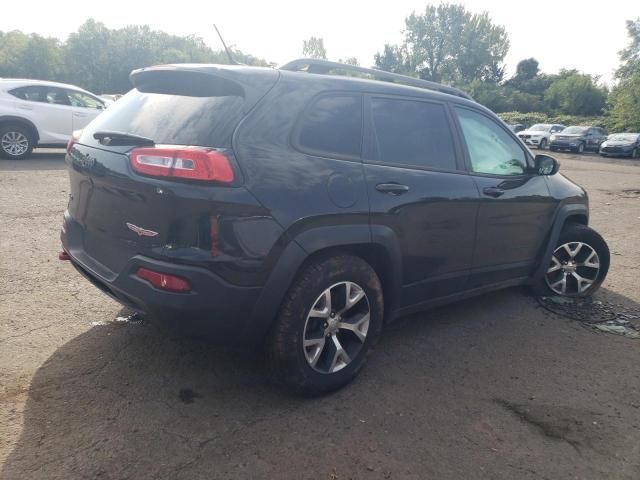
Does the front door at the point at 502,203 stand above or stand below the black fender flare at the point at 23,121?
above

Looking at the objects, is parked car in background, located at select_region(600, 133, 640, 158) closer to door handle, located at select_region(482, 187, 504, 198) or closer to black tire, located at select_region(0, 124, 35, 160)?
black tire, located at select_region(0, 124, 35, 160)

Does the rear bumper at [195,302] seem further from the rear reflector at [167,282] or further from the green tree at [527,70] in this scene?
the green tree at [527,70]

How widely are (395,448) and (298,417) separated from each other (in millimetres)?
542

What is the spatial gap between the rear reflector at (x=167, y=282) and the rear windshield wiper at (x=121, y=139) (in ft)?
2.19

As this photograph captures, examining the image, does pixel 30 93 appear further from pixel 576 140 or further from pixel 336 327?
pixel 576 140

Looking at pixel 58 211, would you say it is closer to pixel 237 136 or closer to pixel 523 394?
pixel 237 136

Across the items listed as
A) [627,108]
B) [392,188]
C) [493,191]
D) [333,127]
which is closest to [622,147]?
[627,108]

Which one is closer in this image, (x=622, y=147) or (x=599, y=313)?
(x=599, y=313)

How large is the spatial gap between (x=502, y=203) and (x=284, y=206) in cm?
205

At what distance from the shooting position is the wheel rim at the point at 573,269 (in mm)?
4848

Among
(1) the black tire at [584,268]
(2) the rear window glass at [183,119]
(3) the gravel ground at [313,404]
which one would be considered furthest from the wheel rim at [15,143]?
(1) the black tire at [584,268]

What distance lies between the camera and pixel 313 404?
116 inches

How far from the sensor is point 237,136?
2615mm

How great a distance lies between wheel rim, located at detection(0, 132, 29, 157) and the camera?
11.2 m
